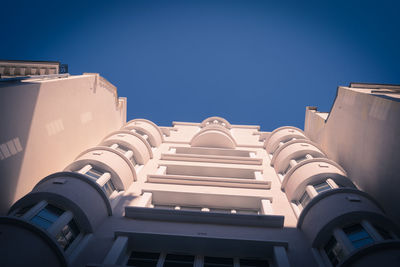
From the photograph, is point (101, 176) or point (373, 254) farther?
point (101, 176)

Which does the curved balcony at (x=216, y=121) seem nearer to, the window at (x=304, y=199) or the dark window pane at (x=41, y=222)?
the window at (x=304, y=199)

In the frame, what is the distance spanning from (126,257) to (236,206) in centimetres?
676

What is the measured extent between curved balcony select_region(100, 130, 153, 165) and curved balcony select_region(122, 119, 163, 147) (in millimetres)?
3324

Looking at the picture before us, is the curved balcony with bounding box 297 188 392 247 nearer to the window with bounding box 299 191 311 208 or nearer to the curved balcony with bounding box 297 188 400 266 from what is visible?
the curved balcony with bounding box 297 188 400 266

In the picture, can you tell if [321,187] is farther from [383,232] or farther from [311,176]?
[383,232]

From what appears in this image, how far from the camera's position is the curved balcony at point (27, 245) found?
26.8ft

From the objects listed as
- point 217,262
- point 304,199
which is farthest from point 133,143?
point 304,199

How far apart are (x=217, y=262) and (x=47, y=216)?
261 inches

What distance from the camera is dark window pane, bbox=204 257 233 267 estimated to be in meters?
11.0

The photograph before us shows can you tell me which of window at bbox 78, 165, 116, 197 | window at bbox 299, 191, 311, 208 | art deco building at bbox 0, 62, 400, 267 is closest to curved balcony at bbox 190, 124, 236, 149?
art deco building at bbox 0, 62, 400, 267

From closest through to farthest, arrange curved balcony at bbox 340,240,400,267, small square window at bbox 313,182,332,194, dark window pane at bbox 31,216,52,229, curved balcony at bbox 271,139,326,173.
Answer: curved balcony at bbox 340,240,400,267, dark window pane at bbox 31,216,52,229, small square window at bbox 313,182,332,194, curved balcony at bbox 271,139,326,173

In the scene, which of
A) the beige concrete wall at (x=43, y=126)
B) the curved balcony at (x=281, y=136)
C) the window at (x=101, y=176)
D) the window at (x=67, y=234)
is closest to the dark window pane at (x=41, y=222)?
the window at (x=67, y=234)

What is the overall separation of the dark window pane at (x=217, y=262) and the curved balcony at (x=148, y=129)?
14.7 metres

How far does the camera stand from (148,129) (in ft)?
82.1
